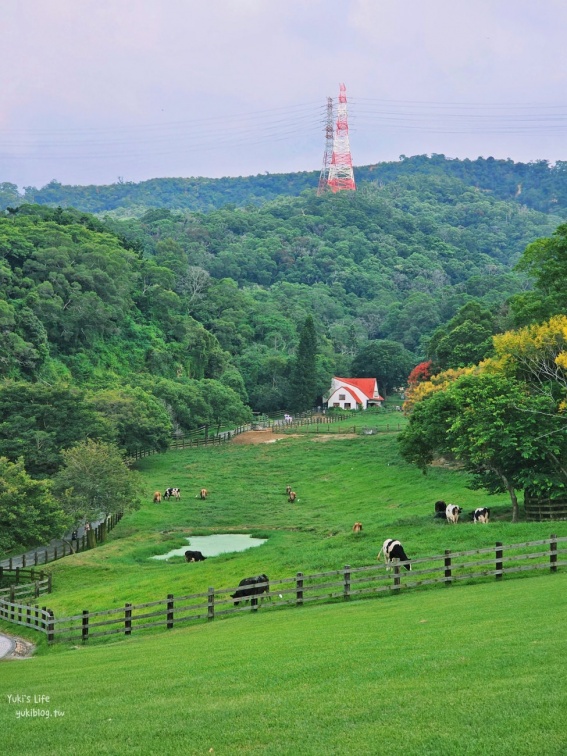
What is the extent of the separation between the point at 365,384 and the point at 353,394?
15.4 feet

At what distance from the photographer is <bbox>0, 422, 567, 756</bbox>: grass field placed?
9305mm

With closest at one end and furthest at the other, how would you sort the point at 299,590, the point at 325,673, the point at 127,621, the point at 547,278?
1. the point at 325,673
2. the point at 299,590
3. the point at 127,621
4. the point at 547,278

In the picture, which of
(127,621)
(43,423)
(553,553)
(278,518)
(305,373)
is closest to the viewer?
(553,553)

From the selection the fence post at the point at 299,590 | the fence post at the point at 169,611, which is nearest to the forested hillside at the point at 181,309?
the fence post at the point at 299,590

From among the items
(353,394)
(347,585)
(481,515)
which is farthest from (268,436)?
(347,585)

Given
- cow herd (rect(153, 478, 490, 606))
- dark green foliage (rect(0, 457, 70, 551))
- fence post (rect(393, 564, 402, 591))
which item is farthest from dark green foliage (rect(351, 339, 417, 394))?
fence post (rect(393, 564, 402, 591))

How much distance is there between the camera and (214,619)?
22.7 meters

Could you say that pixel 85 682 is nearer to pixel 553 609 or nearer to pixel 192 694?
pixel 192 694

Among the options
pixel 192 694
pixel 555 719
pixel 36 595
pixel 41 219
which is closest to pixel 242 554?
pixel 36 595

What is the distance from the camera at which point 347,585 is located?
72.6 feet

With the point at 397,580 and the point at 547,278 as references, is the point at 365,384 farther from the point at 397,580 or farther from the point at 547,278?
the point at 397,580

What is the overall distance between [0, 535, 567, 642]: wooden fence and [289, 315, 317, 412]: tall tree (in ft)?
262

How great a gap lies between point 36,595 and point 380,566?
622 inches

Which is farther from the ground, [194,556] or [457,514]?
[457,514]
